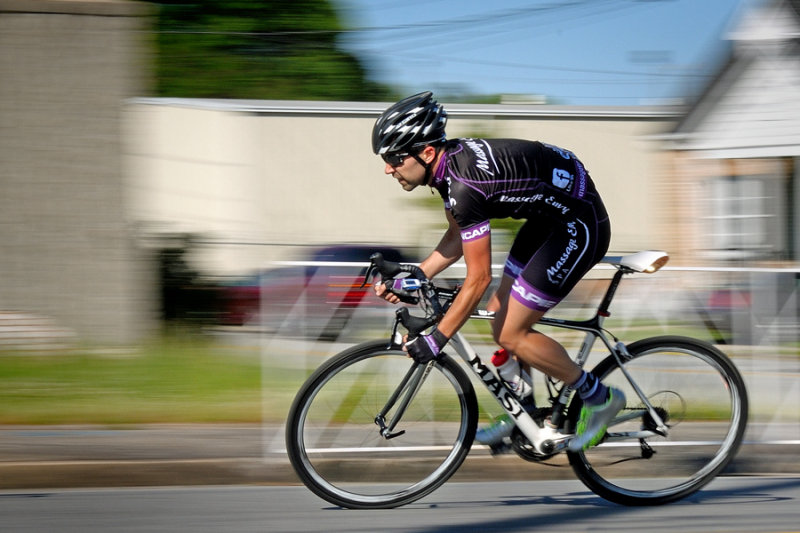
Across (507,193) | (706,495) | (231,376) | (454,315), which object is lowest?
(231,376)

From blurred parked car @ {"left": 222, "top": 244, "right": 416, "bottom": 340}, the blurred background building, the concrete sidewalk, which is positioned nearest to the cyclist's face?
blurred parked car @ {"left": 222, "top": 244, "right": 416, "bottom": 340}

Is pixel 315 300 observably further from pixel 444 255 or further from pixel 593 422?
pixel 593 422

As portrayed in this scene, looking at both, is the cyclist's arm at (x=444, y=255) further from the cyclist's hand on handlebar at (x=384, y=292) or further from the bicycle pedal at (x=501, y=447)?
the bicycle pedal at (x=501, y=447)

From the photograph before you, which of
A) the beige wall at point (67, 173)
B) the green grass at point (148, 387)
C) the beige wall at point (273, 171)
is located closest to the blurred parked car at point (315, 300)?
the green grass at point (148, 387)

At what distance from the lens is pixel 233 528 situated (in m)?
4.70

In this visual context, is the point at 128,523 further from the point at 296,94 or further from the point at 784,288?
the point at 296,94

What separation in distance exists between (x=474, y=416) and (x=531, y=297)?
Result: 68 cm

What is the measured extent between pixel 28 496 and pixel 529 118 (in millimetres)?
13721

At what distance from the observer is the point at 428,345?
4.55 metres

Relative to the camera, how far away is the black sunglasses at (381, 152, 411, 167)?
4.53 metres

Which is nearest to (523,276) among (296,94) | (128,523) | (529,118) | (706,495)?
(706,495)

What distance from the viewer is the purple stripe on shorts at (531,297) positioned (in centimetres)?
468

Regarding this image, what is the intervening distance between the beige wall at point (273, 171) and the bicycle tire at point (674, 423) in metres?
11.4

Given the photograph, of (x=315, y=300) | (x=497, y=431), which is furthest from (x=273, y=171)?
(x=497, y=431)
